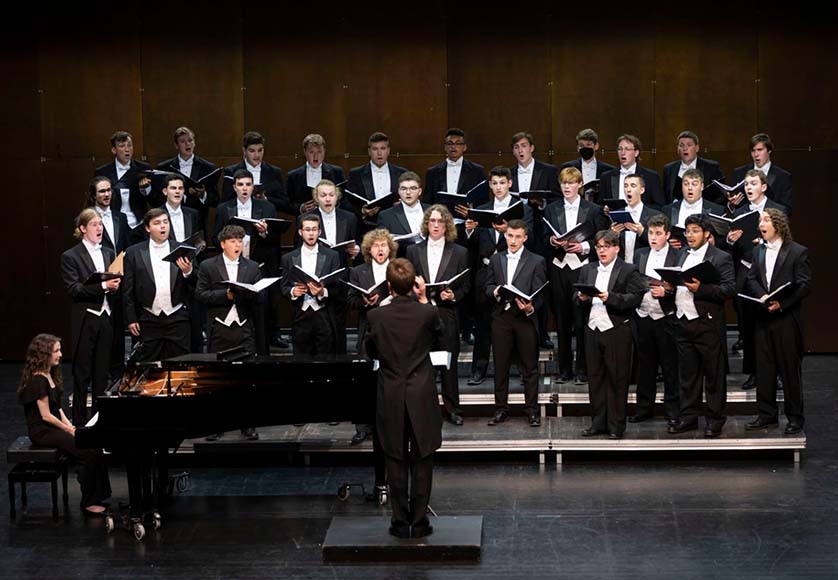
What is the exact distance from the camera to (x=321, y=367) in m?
6.98

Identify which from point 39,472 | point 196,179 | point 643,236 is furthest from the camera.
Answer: point 196,179

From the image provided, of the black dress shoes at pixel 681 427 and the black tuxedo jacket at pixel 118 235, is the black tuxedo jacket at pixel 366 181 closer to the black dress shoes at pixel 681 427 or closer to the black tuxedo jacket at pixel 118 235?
the black tuxedo jacket at pixel 118 235

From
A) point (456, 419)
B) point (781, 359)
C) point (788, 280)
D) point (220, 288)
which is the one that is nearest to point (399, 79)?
point (220, 288)

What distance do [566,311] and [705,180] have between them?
147 centimetres

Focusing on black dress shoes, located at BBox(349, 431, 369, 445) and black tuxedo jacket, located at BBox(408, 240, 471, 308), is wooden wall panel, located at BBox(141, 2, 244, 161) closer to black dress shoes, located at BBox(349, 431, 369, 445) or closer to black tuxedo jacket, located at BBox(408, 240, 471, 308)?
black tuxedo jacket, located at BBox(408, 240, 471, 308)

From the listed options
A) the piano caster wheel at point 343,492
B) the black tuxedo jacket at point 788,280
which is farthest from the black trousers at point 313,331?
the black tuxedo jacket at point 788,280

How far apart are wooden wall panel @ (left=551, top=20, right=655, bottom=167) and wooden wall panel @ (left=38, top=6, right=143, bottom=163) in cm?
359

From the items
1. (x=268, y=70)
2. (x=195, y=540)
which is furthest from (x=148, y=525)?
(x=268, y=70)

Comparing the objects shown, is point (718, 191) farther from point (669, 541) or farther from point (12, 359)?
point (12, 359)

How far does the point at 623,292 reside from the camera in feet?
26.4

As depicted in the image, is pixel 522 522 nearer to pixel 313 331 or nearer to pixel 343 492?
pixel 343 492

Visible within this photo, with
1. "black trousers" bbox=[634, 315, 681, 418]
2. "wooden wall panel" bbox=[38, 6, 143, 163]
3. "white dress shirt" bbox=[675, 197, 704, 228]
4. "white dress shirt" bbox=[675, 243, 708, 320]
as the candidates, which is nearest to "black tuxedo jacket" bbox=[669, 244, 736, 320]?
"white dress shirt" bbox=[675, 243, 708, 320]

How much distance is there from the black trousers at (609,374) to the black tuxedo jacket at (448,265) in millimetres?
837

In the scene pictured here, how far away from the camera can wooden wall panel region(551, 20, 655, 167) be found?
11.1 metres
